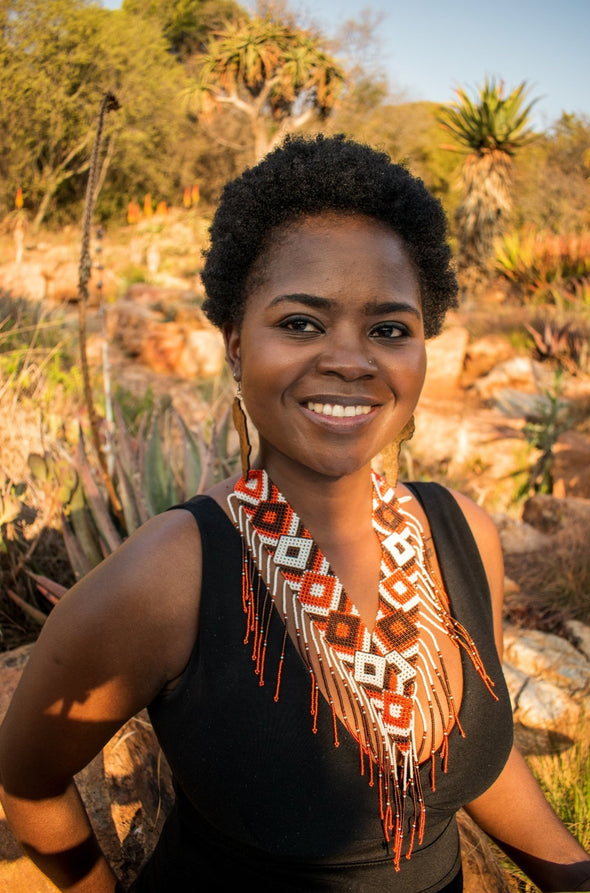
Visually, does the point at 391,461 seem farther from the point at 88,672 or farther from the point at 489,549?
the point at 88,672

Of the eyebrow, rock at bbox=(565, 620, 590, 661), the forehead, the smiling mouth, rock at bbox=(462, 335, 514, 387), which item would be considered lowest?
rock at bbox=(565, 620, 590, 661)

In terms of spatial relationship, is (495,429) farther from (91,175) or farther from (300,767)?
(300,767)

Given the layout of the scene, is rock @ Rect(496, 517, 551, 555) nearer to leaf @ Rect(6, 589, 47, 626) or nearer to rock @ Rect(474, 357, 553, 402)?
leaf @ Rect(6, 589, 47, 626)

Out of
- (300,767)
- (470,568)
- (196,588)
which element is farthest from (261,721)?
(470,568)

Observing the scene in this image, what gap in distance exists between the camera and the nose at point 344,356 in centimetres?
145

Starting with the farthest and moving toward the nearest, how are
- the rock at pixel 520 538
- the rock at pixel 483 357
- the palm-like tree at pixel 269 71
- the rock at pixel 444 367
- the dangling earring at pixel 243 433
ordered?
the palm-like tree at pixel 269 71 → the rock at pixel 483 357 → the rock at pixel 444 367 → the rock at pixel 520 538 → the dangling earring at pixel 243 433

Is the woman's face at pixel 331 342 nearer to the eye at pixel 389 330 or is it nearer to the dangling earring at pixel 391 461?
the eye at pixel 389 330

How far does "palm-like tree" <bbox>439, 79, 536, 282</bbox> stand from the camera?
15.1 meters

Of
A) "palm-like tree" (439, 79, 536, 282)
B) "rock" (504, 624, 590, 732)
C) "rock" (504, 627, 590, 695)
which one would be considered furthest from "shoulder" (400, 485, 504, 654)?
"palm-like tree" (439, 79, 536, 282)

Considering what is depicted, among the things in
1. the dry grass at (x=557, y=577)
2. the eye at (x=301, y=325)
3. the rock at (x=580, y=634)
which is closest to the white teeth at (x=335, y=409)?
the eye at (x=301, y=325)

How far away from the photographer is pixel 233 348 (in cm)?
168

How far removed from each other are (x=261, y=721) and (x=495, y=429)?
797 centimetres

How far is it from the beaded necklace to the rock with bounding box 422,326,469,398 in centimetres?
1062

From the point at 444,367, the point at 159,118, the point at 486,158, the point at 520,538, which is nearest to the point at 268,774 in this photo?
the point at 520,538
